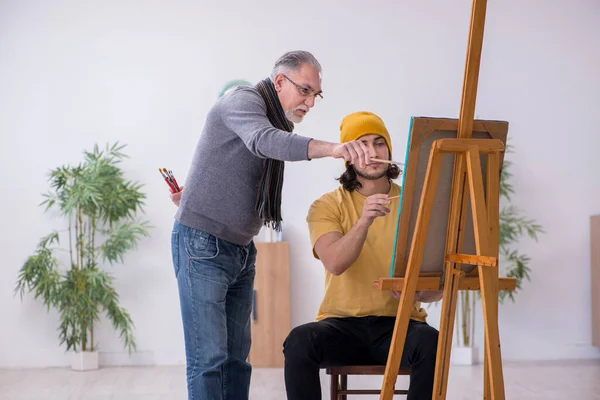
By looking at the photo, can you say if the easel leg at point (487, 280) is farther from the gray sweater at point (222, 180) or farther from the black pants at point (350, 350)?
the gray sweater at point (222, 180)

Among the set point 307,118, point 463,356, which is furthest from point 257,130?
point 463,356

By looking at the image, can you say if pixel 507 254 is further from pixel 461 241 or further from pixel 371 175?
pixel 461 241

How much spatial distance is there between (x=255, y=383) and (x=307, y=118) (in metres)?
1.80

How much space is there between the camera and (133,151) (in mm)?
5062

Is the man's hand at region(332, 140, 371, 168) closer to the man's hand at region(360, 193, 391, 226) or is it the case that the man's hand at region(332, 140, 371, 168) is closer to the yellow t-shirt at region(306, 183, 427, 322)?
the man's hand at region(360, 193, 391, 226)

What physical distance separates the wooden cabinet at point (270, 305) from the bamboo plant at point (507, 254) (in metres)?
1.12

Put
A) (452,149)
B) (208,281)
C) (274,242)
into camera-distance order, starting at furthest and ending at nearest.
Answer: (274,242) < (208,281) < (452,149)

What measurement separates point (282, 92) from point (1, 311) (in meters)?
3.44

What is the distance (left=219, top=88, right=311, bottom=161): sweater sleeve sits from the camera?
184 centimetres

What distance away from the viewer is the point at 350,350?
2371 mm

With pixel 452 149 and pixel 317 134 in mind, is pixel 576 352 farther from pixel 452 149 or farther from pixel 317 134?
pixel 452 149

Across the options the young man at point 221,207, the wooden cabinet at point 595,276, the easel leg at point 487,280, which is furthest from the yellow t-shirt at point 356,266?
the wooden cabinet at point 595,276

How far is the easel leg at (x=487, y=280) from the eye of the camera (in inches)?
72.5

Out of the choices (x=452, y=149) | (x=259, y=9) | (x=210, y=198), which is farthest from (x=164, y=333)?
(x=452, y=149)
